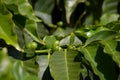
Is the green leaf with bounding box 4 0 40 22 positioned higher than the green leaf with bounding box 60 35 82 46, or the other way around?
the green leaf with bounding box 4 0 40 22

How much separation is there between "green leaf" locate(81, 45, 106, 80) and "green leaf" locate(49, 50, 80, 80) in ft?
0.13

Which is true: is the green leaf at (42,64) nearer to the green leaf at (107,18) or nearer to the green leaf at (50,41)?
the green leaf at (50,41)

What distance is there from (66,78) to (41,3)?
85 cm

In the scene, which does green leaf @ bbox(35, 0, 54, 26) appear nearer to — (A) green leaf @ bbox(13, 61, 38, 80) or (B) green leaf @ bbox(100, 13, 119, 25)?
(B) green leaf @ bbox(100, 13, 119, 25)

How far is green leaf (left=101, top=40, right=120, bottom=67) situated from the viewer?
53.6 inches

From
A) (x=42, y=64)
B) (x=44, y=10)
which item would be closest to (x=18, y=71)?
(x=42, y=64)

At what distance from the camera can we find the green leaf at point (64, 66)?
1330 mm

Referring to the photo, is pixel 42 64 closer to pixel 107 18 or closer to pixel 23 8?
pixel 23 8

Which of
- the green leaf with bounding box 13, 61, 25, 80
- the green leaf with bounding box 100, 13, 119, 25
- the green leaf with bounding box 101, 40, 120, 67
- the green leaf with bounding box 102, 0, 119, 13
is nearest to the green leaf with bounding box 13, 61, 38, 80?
the green leaf with bounding box 13, 61, 25, 80

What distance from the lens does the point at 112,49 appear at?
1404 mm

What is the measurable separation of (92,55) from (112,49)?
A: 0.08 metres

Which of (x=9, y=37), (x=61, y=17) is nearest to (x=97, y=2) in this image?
(x=61, y=17)

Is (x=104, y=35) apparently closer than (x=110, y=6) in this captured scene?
Yes

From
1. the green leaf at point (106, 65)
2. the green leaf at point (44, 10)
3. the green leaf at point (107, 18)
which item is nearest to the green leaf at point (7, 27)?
the green leaf at point (106, 65)
